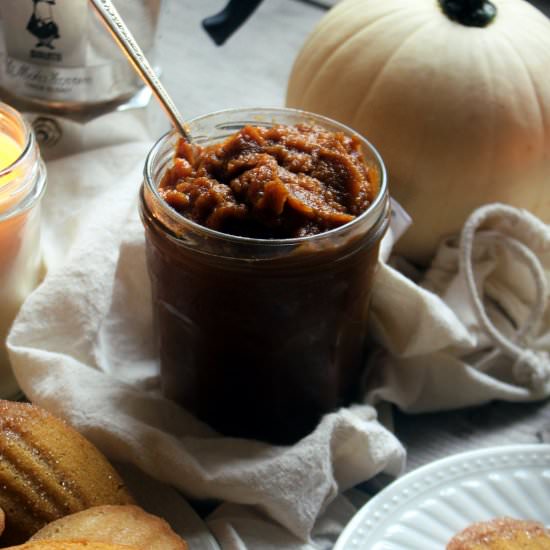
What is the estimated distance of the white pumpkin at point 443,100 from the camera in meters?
1.19

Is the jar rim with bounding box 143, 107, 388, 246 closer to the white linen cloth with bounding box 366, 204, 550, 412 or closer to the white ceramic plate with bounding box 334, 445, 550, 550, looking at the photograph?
the white linen cloth with bounding box 366, 204, 550, 412

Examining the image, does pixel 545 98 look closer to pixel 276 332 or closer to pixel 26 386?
pixel 276 332

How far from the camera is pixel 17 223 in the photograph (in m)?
1.06

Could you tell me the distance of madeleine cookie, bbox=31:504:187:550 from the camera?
85 cm

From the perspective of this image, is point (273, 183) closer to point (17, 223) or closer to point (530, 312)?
point (17, 223)

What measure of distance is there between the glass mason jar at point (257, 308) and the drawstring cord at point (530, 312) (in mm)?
168

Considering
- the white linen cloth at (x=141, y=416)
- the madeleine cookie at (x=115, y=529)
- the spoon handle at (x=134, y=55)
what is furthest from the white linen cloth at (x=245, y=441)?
the spoon handle at (x=134, y=55)

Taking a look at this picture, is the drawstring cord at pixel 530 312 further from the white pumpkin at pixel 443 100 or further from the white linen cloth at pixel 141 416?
the white linen cloth at pixel 141 416

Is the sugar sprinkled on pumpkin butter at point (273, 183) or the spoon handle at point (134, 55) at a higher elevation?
the spoon handle at point (134, 55)

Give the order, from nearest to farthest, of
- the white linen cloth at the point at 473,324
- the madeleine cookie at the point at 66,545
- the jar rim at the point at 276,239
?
the madeleine cookie at the point at 66,545 < the jar rim at the point at 276,239 < the white linen cloth at the point at 473,324

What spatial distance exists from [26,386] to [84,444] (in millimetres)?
165

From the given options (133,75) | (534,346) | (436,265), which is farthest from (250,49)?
(534,346)

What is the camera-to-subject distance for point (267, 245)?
0.90 meters

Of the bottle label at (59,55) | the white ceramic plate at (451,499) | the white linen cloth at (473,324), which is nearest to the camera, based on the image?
the white ceramic plate at (451,499)
